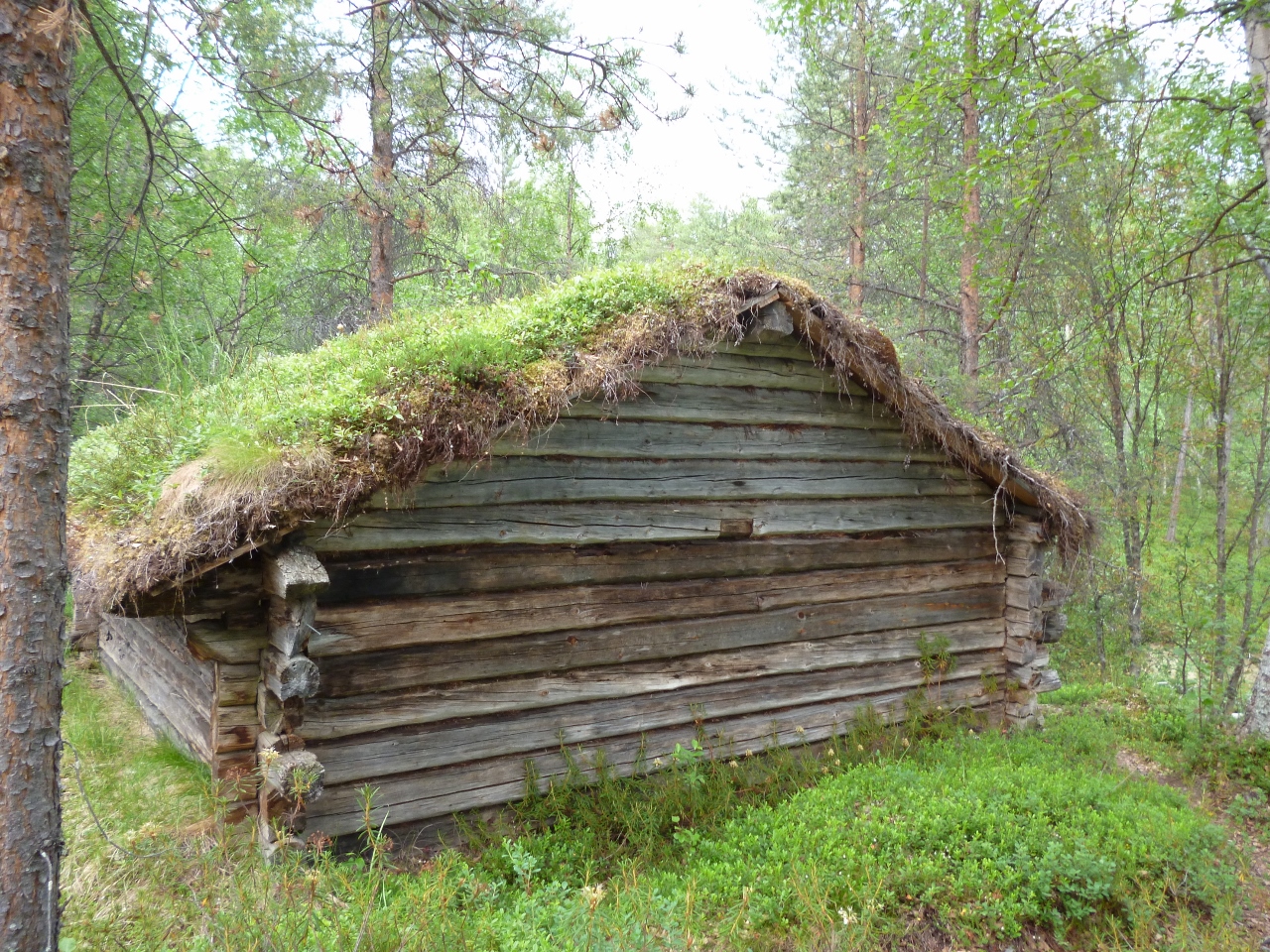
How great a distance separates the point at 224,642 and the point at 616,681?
241 centimetres

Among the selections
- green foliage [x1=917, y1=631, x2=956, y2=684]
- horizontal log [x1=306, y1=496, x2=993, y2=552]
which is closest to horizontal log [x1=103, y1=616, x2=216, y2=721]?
horizontal log [x1=306, y1=496, x2=993, y2=552]

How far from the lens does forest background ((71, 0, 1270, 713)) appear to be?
20.4ft

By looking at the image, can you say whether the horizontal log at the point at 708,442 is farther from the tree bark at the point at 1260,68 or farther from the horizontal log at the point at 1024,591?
the tree bark at the point at 1260,68

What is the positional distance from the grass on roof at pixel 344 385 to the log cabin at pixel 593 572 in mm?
82

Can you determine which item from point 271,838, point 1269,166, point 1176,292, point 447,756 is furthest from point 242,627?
point 1176,292

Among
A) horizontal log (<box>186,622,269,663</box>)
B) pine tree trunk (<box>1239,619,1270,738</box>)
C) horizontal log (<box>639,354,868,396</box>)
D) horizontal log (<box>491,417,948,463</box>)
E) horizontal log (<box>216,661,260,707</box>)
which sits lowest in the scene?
pine tree trunk (<box>1239,619,1270,738</box>)

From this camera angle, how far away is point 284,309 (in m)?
13.5

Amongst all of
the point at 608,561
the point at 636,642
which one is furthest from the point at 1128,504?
the point at 608,561

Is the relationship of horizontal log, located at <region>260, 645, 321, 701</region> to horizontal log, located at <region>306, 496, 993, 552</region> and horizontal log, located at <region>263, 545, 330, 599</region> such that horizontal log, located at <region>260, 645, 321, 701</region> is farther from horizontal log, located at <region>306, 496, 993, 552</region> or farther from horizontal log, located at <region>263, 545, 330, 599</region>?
horizontal log, located at <region>306, 496, 993, 552</region>

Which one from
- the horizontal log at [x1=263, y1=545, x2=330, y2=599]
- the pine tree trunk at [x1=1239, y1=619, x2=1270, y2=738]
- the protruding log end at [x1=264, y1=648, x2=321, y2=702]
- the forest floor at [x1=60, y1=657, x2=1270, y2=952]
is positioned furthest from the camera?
the pine tree trunk at [x1=1239, y1=619, x2=1270, y2=738]

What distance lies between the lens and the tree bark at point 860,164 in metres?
12.0

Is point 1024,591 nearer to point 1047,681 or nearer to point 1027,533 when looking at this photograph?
point 1027,533

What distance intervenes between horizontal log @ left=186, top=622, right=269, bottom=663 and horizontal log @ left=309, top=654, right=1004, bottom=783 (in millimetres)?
627

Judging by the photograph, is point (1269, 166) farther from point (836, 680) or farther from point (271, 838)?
point (271, 838)
